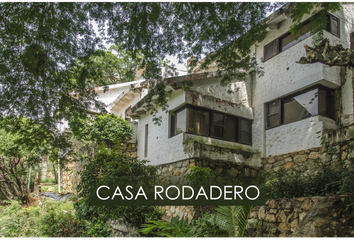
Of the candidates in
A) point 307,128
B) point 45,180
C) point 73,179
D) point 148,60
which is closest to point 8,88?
point 148,60

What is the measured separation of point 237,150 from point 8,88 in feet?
22.8

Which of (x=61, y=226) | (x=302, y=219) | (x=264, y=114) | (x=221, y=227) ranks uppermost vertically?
(x=264, y=114)

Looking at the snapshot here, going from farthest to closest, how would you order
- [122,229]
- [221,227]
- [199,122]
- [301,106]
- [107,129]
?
[107,129]
[199,122]
[301,106]
[122,229]
[221,227]

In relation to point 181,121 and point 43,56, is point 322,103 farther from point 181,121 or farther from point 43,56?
point 43,56

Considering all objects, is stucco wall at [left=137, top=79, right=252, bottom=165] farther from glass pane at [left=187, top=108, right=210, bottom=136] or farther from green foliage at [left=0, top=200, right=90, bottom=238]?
green foliage at [left=0, top=200, right=90, bottom=238]

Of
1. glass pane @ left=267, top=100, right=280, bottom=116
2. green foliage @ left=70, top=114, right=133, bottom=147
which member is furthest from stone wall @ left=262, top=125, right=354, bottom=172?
green foliage @ left=70, top=114, right=133, bottom=147

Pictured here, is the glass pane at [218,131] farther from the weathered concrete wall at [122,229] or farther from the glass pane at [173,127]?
the weathered concrete wall at [122,229]

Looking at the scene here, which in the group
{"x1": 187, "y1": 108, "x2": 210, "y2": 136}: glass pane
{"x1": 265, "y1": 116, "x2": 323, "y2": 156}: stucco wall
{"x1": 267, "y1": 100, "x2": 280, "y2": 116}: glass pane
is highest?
{"x1": 267, "y1": 100, "x2": 280, "y2": 116}: glass pane

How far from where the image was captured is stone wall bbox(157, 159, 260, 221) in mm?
8008

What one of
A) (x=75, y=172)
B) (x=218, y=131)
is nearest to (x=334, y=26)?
(x=218, y=131)

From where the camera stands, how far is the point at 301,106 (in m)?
8.45

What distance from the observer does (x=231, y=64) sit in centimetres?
513

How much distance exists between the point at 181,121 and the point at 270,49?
4336 millimetres

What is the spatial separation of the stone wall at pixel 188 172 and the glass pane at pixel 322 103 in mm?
2847
